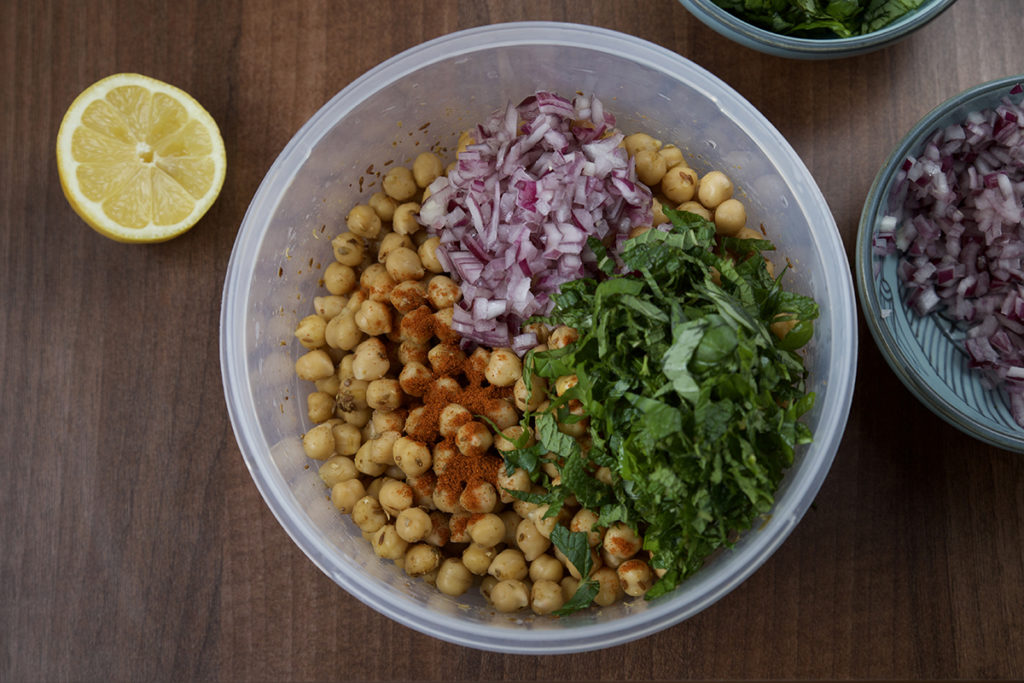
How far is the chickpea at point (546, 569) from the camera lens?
131 centimetres

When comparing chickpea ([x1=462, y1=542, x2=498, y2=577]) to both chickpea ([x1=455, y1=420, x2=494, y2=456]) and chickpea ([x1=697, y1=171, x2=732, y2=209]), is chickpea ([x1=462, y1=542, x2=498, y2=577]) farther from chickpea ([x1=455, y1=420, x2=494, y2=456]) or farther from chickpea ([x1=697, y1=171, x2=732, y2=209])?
chickpea ([x1=697, y1=171, x2=732, y2=209])

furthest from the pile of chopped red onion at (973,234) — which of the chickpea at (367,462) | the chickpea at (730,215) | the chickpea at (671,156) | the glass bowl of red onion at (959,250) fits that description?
the chickpea at (367,462)

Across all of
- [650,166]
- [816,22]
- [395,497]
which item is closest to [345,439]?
[395,497]

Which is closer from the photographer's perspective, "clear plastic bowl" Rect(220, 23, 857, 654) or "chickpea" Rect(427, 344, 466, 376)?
"clear plastic bowl" Rect(220, 23, 857, 654)

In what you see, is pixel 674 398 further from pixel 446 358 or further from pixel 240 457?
pixel 240 457

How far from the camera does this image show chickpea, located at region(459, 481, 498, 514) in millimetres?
1312

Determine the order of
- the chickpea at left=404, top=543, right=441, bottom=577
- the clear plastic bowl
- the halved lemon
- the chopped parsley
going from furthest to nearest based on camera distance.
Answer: the halved lemon < the chickpea at left=404, top=543, right=441, bottom=577 < the clear plastic bowl < the chopped parsley

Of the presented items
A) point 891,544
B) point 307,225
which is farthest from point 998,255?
point 307,225

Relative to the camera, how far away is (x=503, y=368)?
Result: 4.36 feet

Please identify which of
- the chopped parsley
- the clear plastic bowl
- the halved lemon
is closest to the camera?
the chopped parsley

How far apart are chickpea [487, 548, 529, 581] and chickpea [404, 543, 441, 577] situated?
102mm

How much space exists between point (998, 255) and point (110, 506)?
5.66 feet

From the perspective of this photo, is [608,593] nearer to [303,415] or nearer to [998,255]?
[303,415]

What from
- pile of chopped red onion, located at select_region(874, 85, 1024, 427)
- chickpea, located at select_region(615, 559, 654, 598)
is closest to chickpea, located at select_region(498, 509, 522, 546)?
chickpea, located at select_region(615, 559, 654, 598)
